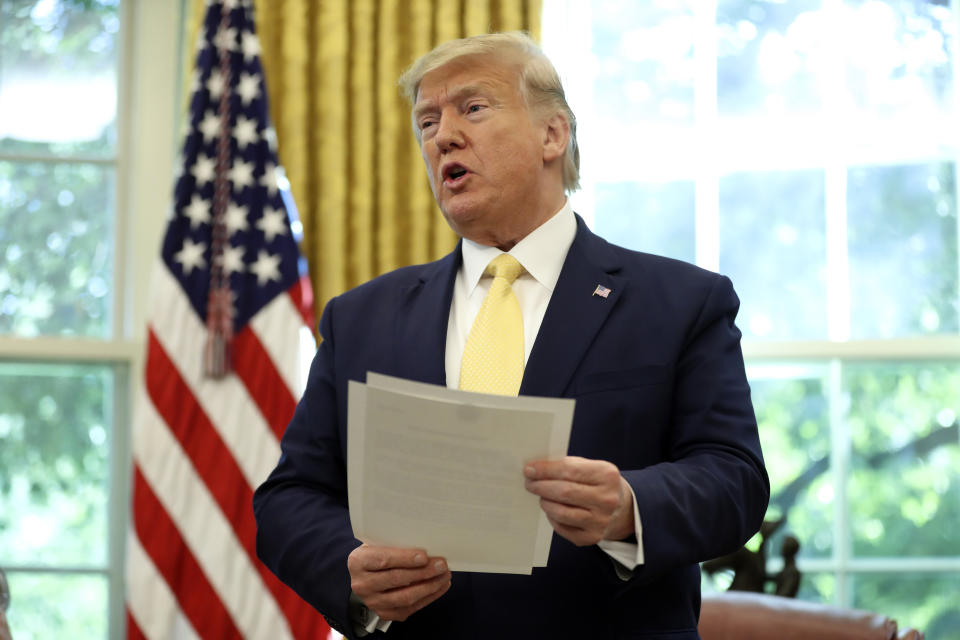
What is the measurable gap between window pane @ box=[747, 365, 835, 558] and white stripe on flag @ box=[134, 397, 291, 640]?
1.57 m

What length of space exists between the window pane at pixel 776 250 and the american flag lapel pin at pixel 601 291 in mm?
1956

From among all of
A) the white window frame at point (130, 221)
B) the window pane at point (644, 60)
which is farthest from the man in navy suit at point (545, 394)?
the white window frame at point (130, 221)

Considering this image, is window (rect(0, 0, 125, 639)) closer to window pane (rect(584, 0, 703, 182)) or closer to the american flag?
the american flag

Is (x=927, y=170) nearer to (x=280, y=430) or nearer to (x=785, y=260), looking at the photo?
(x=785, y=260)

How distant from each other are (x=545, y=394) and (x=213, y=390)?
1.86m

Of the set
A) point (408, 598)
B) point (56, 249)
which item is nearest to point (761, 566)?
point (408, 598)

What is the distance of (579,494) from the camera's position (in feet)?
4.25

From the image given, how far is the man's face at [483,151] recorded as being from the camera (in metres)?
1.81

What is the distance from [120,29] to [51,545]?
1.76 meters

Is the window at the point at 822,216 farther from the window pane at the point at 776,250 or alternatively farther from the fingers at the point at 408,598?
the fingers at the point at 408,598

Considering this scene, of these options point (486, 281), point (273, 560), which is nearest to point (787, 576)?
point (486, 281)

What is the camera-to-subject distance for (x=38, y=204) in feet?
12.0

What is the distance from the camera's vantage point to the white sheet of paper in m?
1.29

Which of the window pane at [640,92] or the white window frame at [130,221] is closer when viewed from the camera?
the white window frame at [130,221]
